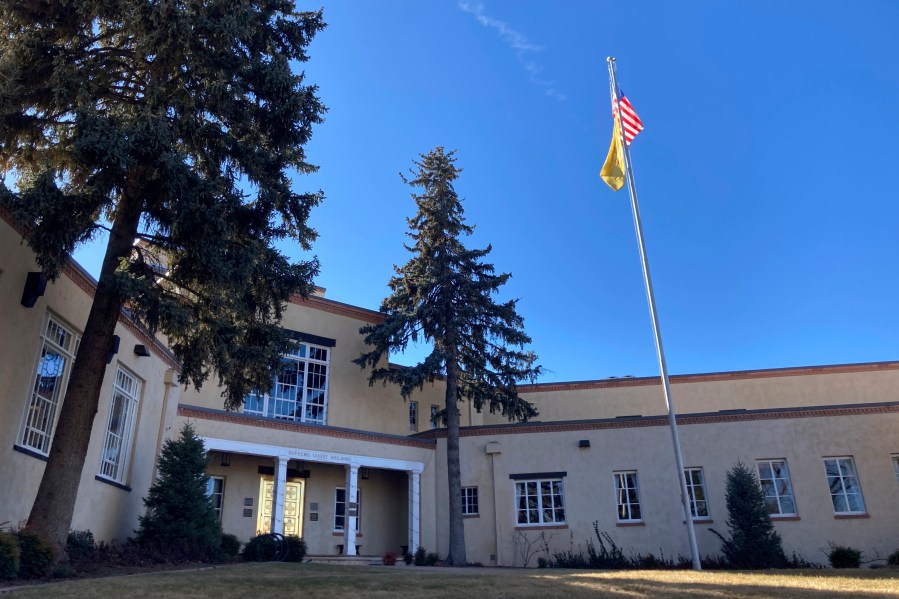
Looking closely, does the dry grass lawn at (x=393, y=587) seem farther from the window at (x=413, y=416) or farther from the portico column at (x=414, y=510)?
the window at (x=413, y=416)

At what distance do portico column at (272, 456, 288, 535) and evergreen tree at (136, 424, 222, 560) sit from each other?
4.50 metres

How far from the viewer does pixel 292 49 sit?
13.7 m

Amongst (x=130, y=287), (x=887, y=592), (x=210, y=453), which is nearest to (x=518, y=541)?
(x=210, y=453)

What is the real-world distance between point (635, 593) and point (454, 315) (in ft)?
52.1

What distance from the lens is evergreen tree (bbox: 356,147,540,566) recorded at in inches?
922

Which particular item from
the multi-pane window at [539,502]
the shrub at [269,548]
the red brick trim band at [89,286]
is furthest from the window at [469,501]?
the red brick trim band at [89,286]

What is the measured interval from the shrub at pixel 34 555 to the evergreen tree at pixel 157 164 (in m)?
0.60

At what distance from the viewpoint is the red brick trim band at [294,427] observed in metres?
18.7

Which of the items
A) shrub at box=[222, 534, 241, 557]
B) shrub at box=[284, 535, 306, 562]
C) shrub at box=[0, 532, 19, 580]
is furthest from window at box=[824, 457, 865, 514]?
shrub at box=[0, 532, 19, 580]

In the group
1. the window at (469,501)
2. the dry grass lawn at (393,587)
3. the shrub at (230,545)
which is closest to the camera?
the dry grass lawn at (393,587)

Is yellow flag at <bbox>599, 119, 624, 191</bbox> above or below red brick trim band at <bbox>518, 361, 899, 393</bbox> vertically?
above

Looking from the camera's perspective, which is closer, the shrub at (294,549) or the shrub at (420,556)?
the shrub at (294,549)

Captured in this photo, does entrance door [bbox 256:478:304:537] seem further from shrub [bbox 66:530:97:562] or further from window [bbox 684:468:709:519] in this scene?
window [bbox 684:468:709:519]

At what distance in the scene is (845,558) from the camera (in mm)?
18125
